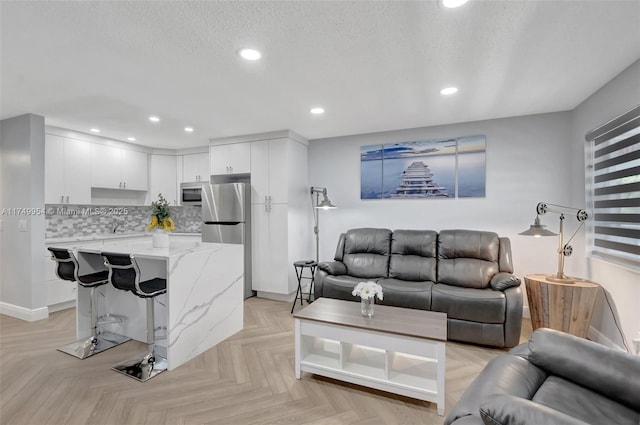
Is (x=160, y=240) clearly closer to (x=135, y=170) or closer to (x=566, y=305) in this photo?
(x=135, y=170)

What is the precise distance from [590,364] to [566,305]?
1573 mm

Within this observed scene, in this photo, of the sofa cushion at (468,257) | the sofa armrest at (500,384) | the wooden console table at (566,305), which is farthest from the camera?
the sofa cushion at (468,257)

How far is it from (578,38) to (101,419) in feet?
13.1

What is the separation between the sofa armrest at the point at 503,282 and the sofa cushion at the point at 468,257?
15cm

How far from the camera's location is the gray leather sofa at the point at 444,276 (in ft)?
9.32

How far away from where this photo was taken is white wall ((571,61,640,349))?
241cm

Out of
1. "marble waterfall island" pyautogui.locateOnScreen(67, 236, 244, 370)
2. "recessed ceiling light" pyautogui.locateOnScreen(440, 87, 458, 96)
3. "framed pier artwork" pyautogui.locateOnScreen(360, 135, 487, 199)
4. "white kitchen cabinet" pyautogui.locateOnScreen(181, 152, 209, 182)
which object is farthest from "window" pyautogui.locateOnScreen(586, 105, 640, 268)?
"white kitchen cabinet" pyautogui.locateOnScreen(181, 152, 209, 182)

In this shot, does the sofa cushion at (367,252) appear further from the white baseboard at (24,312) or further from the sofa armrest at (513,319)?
the white baseboard at (24,312)

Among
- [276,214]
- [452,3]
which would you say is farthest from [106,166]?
[452,3]

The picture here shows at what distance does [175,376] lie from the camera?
2400 mm

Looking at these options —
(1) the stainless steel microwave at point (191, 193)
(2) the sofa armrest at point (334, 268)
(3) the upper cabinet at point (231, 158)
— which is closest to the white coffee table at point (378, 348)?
(2) the sofa armrest at point (334, 268)

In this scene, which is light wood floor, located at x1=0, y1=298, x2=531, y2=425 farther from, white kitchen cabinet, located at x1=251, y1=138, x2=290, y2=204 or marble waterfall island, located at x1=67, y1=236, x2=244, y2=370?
white kitchen cabinet, located at x1=251, y1=138, x2=290, y2=204

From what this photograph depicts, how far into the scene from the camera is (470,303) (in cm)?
290

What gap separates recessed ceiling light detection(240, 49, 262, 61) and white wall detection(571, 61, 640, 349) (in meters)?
2.92
